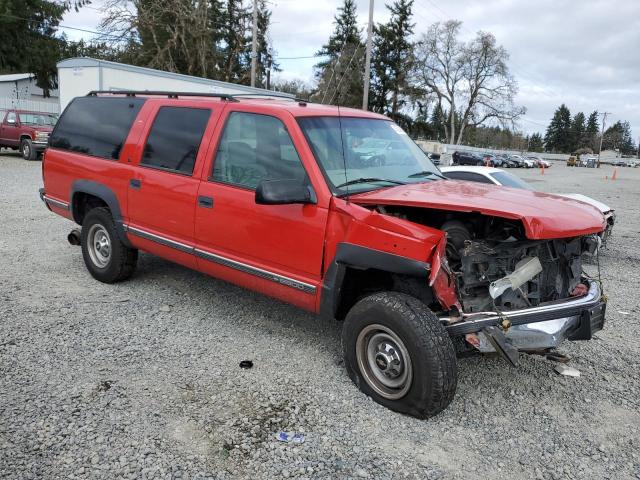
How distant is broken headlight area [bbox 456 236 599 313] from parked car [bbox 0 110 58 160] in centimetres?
1902

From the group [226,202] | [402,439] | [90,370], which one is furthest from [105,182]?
[402,439]

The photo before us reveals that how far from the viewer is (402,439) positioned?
3.07 m

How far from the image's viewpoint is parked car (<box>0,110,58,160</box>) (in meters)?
18.8

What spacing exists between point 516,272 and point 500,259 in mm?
199

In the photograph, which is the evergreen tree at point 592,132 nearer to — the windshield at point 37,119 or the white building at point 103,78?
the white building at point 103,78

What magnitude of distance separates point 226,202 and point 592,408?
3022 mm

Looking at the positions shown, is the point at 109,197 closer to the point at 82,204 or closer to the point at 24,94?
the point at 82,204

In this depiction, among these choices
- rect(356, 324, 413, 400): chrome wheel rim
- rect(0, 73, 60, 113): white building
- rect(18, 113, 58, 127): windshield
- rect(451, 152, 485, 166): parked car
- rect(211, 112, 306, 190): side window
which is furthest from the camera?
rect(451, 152, 485, 166): parked car

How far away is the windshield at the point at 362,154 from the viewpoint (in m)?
3.75

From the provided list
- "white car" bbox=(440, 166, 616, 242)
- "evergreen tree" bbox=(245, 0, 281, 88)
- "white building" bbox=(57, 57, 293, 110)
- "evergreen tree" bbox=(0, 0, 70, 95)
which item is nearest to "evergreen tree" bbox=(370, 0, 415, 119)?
"evergreen tree" bbox=(245, 0, 281, 88)

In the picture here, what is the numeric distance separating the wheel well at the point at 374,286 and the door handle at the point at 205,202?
134 cm

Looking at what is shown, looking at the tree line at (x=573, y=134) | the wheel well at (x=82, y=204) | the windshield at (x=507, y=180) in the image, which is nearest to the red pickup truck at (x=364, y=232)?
the wheel well at (x=82, y=204)

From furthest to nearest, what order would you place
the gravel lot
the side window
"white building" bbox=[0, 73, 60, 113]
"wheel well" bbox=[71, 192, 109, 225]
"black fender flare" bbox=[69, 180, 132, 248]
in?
"white building" bbox=[0, 73, 60, 113]
"wheel well" bbox=[71, 192, 109, 225]
"black fender flare" bbox=[69, 180, 132, 248]
the side window
the gravel lot

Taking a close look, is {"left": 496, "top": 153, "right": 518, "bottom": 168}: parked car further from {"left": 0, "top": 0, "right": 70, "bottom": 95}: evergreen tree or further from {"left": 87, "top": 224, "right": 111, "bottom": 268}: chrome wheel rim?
{"left": 87, "top": 224, "right": 111, "bottom": 268}: chrome wheel rim
